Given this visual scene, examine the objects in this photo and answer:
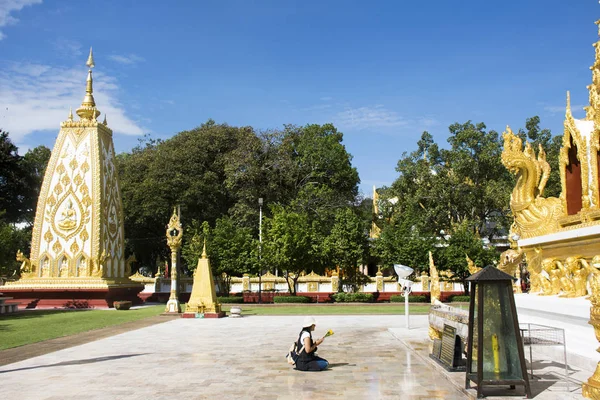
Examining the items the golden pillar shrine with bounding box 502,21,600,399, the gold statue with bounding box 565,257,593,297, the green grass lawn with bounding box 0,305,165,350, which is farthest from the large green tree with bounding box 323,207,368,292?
the gold statue with bounding box 565,257,593,297

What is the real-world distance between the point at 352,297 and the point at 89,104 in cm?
2127

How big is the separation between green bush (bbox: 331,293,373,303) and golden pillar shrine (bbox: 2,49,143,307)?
13251 millimetres

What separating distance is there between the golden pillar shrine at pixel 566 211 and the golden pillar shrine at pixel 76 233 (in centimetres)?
2456

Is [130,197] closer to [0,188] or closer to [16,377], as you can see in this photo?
[0,188]

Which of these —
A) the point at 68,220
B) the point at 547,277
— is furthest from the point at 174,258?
the point at 547,277

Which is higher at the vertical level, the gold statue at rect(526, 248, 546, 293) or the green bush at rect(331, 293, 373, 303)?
the gold statue at rect(526, 248, 546, 293)

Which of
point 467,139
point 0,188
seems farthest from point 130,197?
point 467,139

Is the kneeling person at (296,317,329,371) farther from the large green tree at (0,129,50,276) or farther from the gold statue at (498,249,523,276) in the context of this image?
the large green tree at (0,129,50,276)

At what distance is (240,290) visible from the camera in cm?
4166

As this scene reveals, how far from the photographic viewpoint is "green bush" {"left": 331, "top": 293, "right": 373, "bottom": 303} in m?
35.7

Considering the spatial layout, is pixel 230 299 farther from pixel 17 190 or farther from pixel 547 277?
pixel 547 277

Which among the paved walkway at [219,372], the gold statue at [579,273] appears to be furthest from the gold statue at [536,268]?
the paved walkway at [219,372]

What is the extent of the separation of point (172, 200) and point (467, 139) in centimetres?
2346

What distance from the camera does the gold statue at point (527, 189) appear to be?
41.7 feet
